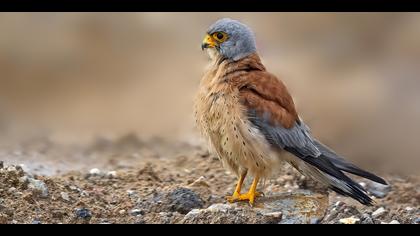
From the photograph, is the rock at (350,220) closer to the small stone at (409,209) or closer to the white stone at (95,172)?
the small stone at (409,209)

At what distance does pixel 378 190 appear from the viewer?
32.9 feet

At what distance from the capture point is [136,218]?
8.48 meters

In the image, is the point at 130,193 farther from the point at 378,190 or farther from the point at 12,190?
the point at 378,190

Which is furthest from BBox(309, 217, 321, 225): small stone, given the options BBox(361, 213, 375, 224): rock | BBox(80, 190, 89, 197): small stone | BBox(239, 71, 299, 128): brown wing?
BBox(80, 190, 89, 197): small stone

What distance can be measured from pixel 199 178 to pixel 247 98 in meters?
1.59

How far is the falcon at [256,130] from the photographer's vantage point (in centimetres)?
856

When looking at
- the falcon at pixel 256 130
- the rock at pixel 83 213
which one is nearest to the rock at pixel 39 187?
the rock at pixel 83 213

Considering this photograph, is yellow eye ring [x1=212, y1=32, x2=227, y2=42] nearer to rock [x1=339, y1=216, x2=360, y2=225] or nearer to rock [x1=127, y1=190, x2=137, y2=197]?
rock [x1=127, y1=190, x2=137, y2=197]

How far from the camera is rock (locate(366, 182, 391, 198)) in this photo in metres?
9.93

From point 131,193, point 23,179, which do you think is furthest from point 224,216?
point 23,179

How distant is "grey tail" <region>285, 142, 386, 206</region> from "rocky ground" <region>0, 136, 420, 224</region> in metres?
0.17

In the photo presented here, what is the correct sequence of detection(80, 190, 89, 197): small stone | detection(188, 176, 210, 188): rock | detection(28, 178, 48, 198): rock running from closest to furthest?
detection(28, 178, 48, 198): rock, detection(80, 190, 89, 197): small stone, detection(188, 176, 210, 188): rock

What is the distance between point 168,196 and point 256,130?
3.02ft

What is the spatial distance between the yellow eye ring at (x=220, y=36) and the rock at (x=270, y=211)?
138 cm
